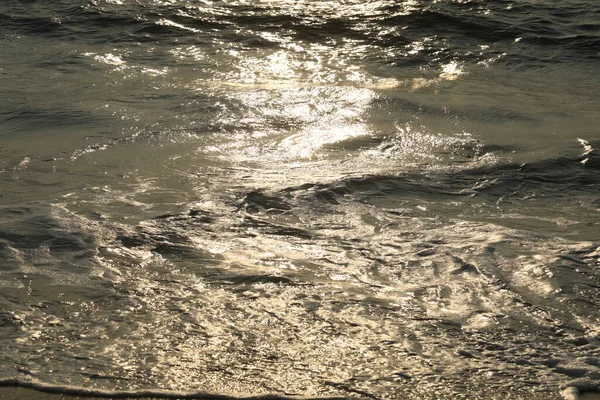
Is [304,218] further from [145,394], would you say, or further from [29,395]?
[29,395]

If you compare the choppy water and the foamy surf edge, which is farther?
the choppy water

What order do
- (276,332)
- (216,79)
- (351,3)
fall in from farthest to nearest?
1. (351,3)
2. (216,79)
3. (276,332)

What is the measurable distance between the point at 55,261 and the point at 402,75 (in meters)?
5.55

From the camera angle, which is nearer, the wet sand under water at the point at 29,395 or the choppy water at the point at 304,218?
the wet sand under water at the point at 29,395

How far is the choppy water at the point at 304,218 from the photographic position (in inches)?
129

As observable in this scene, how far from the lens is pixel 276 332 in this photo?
3486mm

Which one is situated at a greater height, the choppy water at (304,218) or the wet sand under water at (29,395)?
the wet sand under water at (29,395)

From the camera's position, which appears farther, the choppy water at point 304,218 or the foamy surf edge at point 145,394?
the choppy water at point 304,218

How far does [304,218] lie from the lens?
486 centimetres

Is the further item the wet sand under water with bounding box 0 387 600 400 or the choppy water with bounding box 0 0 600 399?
the choppy water with bounding box 0 0 600 399

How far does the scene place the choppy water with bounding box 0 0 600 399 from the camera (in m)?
3.28

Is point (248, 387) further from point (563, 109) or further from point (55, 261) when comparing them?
point (563, 109)

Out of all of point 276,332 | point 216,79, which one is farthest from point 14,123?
point 276,332

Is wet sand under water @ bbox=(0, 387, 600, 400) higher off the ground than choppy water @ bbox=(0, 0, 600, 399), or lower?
higher
